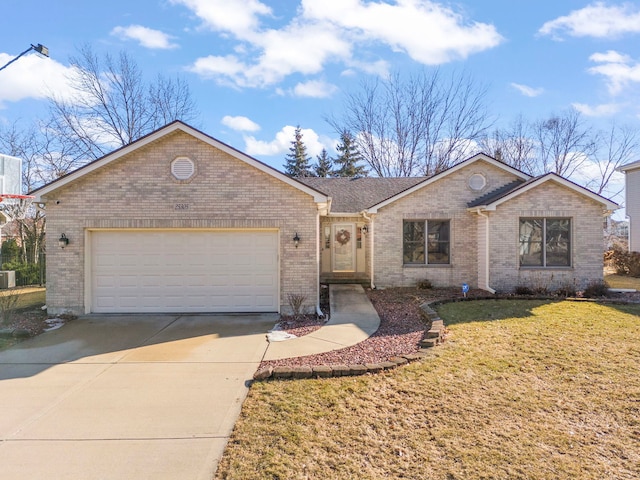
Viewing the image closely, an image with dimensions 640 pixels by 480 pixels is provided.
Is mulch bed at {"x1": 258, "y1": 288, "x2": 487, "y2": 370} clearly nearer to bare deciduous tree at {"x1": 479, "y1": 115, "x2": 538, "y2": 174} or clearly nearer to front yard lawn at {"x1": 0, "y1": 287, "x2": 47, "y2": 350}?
front yard lawn at {"x1": 0, "y1": 287, "x2": 47, "y2": 350}

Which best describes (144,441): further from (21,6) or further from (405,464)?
(21,6)

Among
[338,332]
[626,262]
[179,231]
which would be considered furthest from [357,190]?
[626,262]

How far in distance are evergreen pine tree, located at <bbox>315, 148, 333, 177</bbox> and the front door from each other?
24750 mm

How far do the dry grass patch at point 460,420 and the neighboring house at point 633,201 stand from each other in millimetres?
17852

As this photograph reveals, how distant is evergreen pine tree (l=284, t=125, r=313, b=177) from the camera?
4062 centimetres

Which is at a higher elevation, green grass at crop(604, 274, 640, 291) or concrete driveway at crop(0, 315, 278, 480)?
green grass at crop(604, 274, 640, 291)

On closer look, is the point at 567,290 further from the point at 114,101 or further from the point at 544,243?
the point at 114,101

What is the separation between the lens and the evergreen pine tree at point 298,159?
40.6 m

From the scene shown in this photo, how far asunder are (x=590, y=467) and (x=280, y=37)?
14.9m

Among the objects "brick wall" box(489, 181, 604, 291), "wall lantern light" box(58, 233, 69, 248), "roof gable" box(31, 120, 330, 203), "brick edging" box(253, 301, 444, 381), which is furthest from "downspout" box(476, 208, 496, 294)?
"wall lantern light" box(58, 233, 69, 248)

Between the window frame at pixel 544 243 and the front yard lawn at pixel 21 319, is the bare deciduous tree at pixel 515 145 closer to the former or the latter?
the window frame at pixel 544 243

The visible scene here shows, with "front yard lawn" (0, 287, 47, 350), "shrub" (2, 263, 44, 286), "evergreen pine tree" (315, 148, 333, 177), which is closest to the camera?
"front yard lawn" (0, 287, 47, 350)

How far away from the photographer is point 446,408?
4281 mm

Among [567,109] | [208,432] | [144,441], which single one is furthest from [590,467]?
[567,109]
